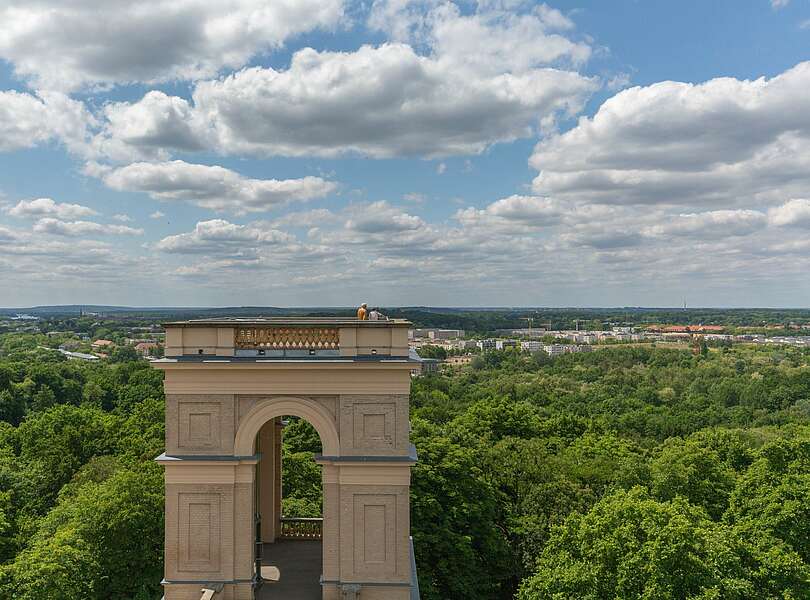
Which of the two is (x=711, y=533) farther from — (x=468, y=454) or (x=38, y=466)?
(x=38, y=466)

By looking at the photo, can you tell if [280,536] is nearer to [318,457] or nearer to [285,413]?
[318,457]

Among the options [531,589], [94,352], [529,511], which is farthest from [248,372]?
[94,352]

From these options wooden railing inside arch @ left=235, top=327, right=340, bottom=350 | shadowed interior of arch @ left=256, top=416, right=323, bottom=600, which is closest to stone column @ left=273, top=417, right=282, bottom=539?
shadowed interior of arch @ left=256, top=416, right=323, bottom=600

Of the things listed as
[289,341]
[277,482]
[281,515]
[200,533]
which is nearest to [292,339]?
[289,341]

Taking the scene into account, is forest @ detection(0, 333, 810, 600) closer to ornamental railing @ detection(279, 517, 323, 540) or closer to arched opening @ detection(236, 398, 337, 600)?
arched opening @ detection(236, 398, 337, 600)

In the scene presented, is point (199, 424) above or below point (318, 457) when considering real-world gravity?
above
